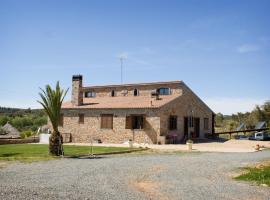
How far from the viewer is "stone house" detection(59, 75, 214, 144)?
29.8 meters

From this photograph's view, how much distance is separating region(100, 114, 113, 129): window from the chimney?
174 inches

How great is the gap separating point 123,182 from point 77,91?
2543 cm

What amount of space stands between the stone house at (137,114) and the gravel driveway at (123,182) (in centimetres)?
1416

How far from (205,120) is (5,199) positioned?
105ft

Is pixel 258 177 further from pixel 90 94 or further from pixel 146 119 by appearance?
pixel 90 94

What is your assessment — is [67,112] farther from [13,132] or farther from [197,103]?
[197,103]

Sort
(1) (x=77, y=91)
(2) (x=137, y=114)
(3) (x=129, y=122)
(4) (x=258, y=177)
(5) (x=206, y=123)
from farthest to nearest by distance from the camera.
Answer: (5) (x=206, y=123) → (1) (x=77, y=91) → (3) (x=129, y=122) → (2) (x=137, y=114) → (4) (x=258, y=177)

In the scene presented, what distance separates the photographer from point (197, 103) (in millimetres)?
36312

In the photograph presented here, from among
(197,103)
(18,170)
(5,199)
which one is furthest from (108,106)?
(5,199)

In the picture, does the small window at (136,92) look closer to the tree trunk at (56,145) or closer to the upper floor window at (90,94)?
the upper floor window at (90,94)

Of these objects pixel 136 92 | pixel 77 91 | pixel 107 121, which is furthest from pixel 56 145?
pixel 136 92

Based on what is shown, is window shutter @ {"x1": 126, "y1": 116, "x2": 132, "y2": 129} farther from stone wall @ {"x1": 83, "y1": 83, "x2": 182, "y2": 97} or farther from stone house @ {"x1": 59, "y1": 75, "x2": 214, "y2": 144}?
stone wall @ {"x1": 83, "y1": 83, "x2": 182, "y2": 97}

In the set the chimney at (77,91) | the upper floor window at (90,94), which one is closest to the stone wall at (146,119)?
the chimney at (77,91)

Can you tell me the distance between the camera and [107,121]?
104 ft
